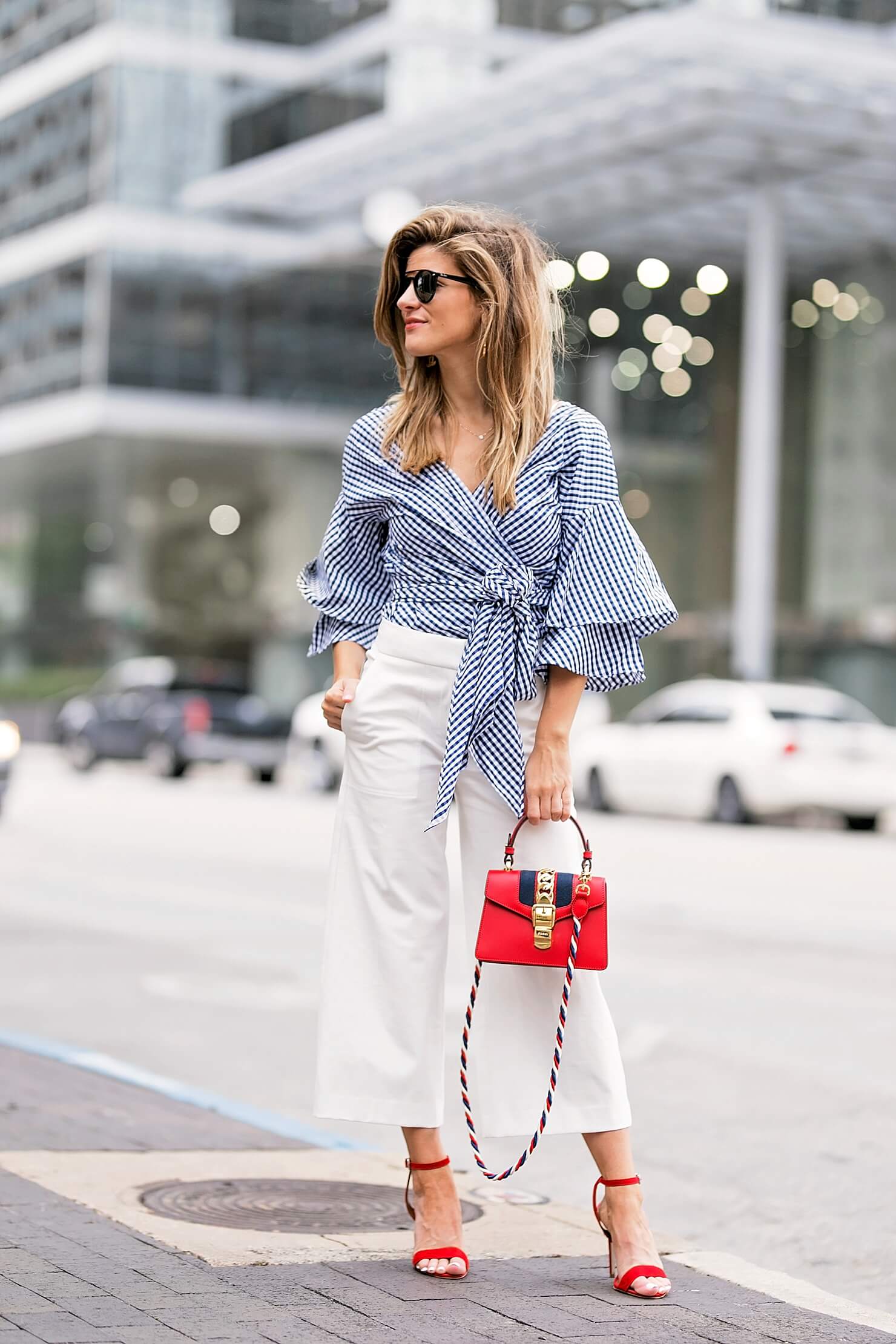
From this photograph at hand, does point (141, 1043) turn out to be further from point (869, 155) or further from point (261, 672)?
point (261, 672)

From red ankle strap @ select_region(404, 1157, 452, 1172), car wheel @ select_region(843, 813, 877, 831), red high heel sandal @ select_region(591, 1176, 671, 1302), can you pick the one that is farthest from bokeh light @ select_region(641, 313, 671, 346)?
red high heel sandal @ select_region(591, 1176, 671, 1302)

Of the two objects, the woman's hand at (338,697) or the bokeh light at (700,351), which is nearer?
the woman's hand at (338,697)

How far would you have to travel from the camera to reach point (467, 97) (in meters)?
29.3

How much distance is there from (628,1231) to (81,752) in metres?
26.2

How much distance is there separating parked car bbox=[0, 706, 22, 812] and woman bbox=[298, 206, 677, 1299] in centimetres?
1250

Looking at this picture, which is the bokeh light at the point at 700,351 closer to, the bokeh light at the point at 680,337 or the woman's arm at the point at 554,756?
the bokeh light at the point at 680,337

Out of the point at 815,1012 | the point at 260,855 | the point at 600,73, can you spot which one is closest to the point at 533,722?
the point at 815,1012

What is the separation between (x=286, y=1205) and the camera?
4.47m

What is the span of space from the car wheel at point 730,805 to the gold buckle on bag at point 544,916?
1712 cm

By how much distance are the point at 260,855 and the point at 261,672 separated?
93.8ft

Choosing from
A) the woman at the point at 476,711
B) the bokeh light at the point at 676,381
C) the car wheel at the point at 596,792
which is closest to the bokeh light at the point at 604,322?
the bokeh light at the point at 676,381

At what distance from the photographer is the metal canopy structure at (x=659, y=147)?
26.2m

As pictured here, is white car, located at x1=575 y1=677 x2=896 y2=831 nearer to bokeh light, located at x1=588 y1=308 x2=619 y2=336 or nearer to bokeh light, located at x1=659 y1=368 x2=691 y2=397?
bokeh light, located at x1=588 y1=308 x2=619 y2=336

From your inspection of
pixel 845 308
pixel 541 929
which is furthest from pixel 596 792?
pixel 541 929
